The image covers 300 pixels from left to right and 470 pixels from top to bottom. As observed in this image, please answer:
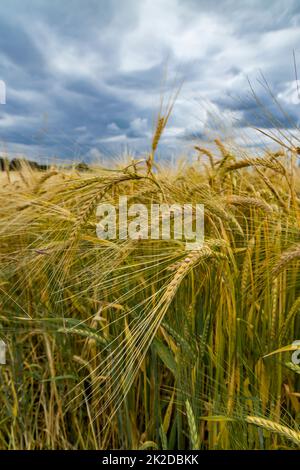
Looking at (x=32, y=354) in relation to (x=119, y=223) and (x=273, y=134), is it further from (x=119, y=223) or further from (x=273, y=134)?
(x=273, y=134)

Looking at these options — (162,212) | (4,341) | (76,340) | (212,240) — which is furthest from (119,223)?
(4,341)

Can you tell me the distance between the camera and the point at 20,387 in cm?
160

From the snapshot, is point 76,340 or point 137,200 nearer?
point 137,200

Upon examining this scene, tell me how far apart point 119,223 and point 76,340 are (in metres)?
0.69

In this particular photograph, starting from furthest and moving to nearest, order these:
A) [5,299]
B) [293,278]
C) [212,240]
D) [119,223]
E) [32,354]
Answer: [32,354]
[5,299]
[293,278]
[119,223]
[212,240]

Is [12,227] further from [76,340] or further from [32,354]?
[32,354]

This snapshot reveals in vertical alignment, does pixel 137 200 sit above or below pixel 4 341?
above

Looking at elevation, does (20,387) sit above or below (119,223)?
below

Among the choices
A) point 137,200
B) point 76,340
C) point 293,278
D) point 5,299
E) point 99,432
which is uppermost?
point 137,200

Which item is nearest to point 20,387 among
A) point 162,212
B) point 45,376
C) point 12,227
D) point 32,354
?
point 45,376

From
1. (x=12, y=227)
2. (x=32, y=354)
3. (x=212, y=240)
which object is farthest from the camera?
(x=32, y=354)

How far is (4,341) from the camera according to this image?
5.51 ft

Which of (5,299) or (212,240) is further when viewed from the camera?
(5,299)

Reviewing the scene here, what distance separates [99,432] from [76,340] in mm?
355
